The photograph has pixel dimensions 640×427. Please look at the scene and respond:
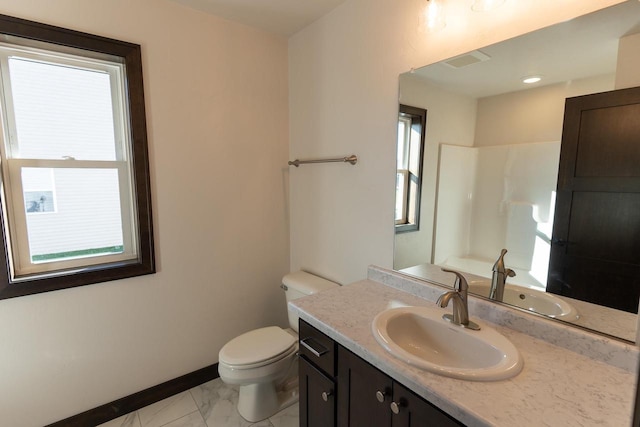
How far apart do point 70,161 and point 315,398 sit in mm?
1696

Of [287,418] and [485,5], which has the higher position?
[485,5]

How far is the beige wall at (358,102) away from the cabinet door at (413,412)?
2.47 feet

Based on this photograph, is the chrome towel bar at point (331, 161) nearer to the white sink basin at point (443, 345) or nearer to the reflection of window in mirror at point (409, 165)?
the reflection of window in mirror at point (409, 165)

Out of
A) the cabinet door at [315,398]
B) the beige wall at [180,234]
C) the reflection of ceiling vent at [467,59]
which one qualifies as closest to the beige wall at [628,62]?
the reflection of ceiling vent at [467,59]

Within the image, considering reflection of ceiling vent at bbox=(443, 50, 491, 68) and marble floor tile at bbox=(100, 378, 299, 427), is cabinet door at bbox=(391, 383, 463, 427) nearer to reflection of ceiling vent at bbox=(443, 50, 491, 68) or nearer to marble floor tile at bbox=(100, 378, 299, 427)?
marble floor tile at bbox=(100, 378, 299, 427)

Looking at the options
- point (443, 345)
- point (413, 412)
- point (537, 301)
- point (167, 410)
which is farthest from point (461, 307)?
point (167, 410)

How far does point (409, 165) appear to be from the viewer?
1459mm

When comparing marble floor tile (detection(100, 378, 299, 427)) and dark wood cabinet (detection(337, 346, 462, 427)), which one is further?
marble floor tile (detection(100, 378, 299, 427))

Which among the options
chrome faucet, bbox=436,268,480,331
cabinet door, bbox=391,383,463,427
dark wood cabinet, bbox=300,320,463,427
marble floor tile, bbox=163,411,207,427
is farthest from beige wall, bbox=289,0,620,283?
marble floor tile, bbox=163,411,207,427

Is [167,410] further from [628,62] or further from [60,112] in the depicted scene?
[628,62]

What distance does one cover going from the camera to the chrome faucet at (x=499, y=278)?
1158mm

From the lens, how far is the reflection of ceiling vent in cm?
117

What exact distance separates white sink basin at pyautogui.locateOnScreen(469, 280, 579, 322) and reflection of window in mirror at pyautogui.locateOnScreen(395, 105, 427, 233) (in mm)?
442

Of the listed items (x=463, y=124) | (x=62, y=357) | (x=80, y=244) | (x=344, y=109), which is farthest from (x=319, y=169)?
(x=62, y=357)
